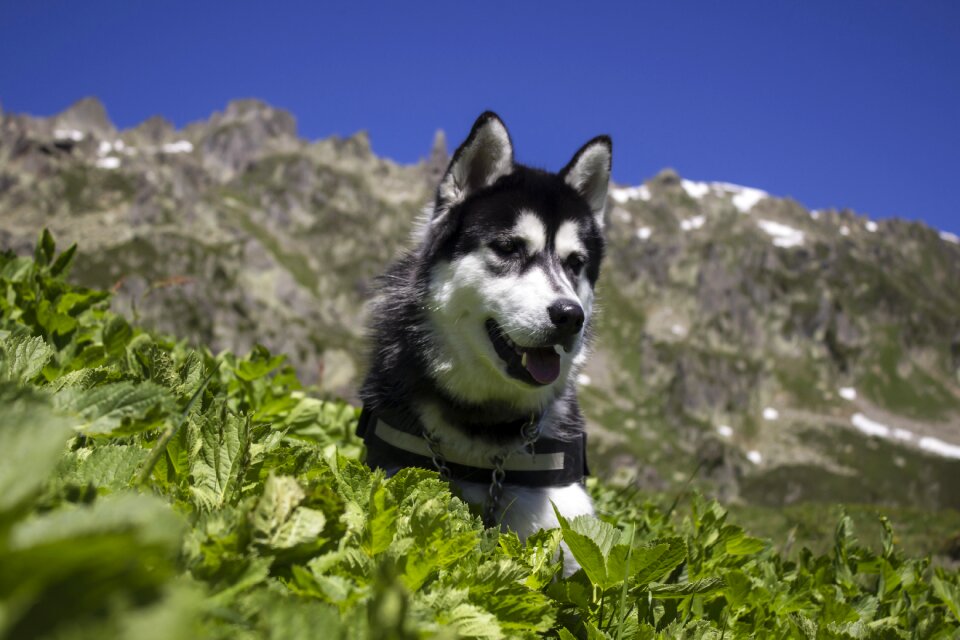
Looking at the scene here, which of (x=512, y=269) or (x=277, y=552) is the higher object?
(x=512, y=269)

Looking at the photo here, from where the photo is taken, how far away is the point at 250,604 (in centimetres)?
125

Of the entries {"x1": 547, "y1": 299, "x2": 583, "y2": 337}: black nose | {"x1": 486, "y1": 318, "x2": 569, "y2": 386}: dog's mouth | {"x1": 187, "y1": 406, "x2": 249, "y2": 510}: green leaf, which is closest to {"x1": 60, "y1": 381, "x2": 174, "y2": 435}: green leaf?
{"x1": 187, "y1": 406, "x2": 249, "y2": 510}: green leaf

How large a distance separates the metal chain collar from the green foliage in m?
1.24

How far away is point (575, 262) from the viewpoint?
627 cm

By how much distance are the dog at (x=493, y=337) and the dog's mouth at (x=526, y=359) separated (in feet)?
0.04

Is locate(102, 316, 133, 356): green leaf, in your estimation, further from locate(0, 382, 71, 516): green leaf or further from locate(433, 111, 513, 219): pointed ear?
locate(433, 111, 513, 219): pointed ear

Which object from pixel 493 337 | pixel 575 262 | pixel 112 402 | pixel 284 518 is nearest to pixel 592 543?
pixel 284 518

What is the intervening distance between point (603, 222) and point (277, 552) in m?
6.04

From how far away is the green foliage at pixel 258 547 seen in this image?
0.81m

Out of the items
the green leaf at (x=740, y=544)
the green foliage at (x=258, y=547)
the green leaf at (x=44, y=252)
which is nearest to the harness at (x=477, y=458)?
the green foliage at (x=258, y=547)

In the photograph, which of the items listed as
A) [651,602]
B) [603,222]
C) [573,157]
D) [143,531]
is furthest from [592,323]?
[143,531]

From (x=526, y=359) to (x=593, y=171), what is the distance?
2597mm

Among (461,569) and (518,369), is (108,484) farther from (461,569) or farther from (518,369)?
(518,369)

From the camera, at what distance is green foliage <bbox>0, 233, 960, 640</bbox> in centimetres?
81
